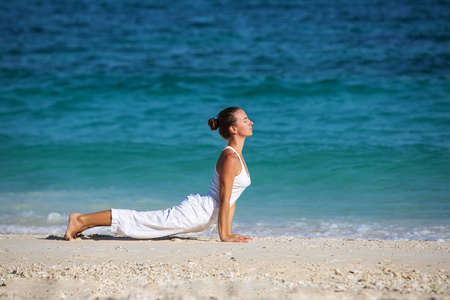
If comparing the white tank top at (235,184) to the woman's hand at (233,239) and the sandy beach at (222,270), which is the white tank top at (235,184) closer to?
the woman's hand at (233,239)

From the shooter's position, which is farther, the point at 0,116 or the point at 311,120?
the point at 0,116

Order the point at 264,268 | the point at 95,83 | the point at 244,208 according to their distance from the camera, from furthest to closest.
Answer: the point at 95,83 → the point at 244,208 → the point at 264,268

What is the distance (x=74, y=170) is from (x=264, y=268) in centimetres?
596

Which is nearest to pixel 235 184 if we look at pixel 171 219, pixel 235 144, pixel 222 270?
pixel 235 144

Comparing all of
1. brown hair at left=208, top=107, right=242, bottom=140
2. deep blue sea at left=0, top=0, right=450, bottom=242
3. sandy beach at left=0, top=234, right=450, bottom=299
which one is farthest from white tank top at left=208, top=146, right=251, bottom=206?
deep blue sea at left=0, top=0, right=450, bottom=242

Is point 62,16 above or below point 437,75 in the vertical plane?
above

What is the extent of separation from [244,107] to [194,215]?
7.67 metres

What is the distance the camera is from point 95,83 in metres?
13.2

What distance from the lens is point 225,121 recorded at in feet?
15.0

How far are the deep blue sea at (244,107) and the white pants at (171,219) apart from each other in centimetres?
122

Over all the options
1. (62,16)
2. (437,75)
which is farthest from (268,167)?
(62,16)

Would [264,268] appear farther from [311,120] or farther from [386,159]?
[311,120]

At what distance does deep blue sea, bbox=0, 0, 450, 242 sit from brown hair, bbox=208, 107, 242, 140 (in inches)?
57.5

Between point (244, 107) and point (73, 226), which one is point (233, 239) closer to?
point (73, 226)
